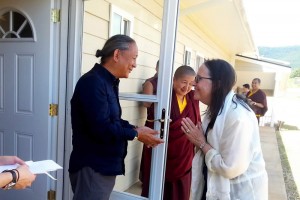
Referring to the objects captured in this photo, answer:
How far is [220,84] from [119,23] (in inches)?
56.1

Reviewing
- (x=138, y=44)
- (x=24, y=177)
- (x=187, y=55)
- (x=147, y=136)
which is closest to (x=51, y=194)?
(x=147, y=136)

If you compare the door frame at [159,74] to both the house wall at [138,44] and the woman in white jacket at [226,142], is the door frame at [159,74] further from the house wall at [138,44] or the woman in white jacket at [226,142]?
the woman in white jacket at [226,142]

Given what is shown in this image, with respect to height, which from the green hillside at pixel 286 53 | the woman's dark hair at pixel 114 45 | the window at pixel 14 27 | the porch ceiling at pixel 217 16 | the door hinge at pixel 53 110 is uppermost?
the green hillside at pixel 286 53

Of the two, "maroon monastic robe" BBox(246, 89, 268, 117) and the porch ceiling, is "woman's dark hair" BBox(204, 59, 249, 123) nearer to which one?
the porch ceiling

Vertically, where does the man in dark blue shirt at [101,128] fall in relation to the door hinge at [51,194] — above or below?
above

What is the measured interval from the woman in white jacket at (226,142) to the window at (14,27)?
1.57 meters

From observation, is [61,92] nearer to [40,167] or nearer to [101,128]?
[101,128]

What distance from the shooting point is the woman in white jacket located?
1.21 metres

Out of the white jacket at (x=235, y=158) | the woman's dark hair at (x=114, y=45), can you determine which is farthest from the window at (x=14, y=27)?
the white jacket at (x=235, y=158)

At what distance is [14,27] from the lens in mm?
2316

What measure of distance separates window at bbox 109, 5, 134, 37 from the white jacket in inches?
55.6

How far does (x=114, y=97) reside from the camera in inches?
63.4

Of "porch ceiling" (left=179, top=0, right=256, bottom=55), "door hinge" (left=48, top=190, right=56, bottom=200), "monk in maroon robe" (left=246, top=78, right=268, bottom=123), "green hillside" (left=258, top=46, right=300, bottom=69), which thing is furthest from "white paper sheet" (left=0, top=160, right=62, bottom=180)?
"green hillside" (left=258, top=46, right=300, bottom=69)

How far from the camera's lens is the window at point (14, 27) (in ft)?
7.42
